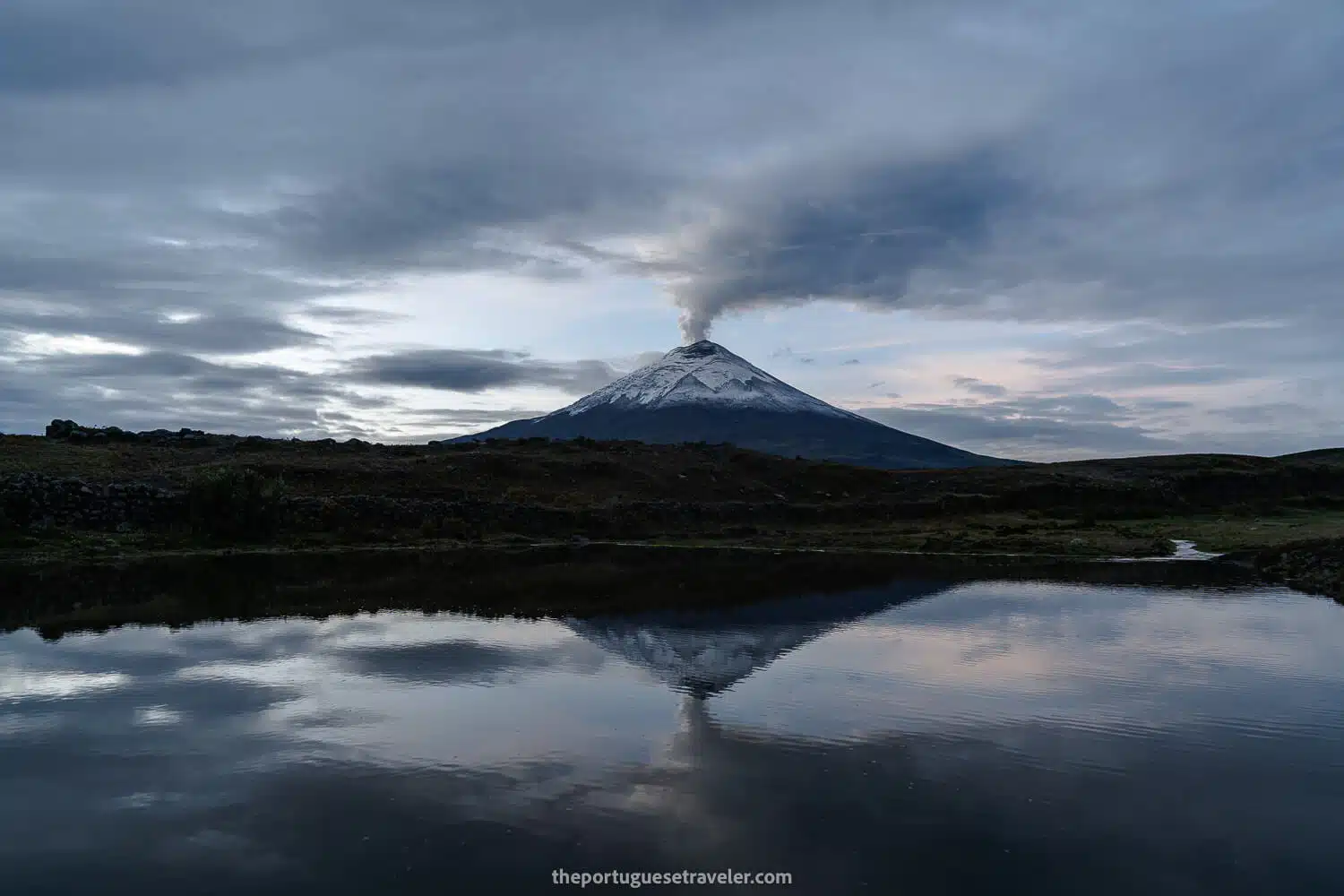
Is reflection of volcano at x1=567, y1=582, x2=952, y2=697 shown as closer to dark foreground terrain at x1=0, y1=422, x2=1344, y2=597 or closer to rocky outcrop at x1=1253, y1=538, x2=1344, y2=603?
rocky outcrop at x1=1253, y1=538, x2=1344, y2=603

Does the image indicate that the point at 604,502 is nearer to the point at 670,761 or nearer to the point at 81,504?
the point at 81,504

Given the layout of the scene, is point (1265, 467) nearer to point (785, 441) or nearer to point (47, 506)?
point (47, 506)

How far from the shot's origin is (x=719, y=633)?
2333 centimetres

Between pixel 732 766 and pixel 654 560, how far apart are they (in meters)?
27.6

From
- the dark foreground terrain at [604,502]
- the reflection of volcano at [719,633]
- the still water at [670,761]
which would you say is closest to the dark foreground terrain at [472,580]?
the reflection of volcano at [719,633]

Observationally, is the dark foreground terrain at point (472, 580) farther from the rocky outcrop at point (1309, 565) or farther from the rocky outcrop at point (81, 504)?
the rocky outcrop at point (81, 504)

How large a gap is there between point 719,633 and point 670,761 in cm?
1022

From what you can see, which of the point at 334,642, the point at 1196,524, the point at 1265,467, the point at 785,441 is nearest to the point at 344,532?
the point at 334,642

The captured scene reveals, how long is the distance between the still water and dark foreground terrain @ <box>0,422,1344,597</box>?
63.4 feet

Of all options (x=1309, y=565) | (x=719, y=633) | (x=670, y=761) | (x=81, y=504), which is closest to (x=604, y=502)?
(x=81, y=504)

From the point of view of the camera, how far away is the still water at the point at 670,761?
9.95 meters

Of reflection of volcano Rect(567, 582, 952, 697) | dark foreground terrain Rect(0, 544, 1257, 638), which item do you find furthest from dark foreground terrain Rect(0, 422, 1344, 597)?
reflection of volcano Rect(567, 582, 952, 697)

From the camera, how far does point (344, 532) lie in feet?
151

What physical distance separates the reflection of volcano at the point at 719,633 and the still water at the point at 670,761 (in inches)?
6.1
